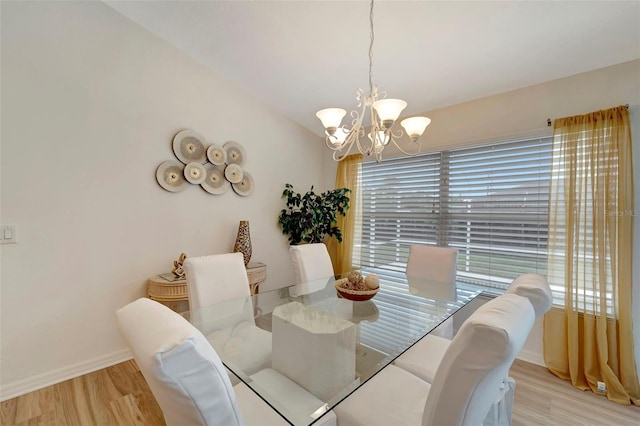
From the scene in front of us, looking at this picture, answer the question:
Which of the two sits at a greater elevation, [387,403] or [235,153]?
[235,153]

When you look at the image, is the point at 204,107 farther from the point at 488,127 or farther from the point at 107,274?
the point at 488,127

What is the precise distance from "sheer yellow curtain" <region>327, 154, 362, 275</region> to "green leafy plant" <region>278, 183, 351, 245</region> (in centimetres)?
14

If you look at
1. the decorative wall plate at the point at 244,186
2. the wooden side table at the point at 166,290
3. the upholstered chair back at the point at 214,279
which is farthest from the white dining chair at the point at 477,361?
the decorative wall plate at the point at 244,186

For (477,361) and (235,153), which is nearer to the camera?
(477,361)

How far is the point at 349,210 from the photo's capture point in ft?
11.8

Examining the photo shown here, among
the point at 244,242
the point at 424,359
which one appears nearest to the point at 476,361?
the point at 424,359

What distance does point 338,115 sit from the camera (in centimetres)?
159

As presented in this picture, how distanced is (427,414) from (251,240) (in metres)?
2.58

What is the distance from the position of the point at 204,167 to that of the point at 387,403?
8.18 feet

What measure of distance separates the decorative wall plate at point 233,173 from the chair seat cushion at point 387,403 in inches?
91.4

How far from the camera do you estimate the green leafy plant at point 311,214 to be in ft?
10.8

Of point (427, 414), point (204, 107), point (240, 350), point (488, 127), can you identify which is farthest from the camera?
point (204, 107)

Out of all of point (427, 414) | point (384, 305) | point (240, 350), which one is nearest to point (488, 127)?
point (384, 305)

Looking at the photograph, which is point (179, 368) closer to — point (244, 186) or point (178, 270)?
point (178, 270)
